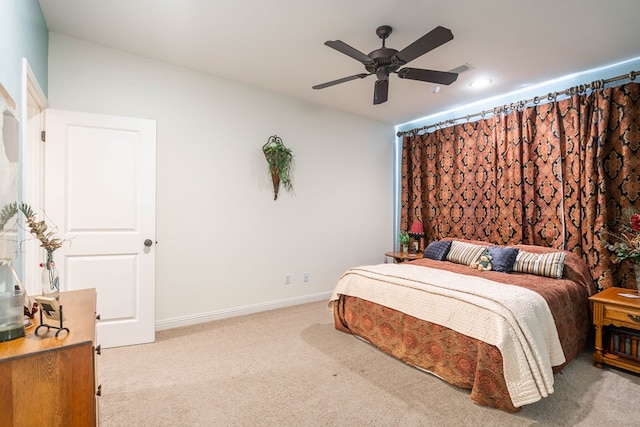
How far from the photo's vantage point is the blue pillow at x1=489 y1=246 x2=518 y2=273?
3.27 meters

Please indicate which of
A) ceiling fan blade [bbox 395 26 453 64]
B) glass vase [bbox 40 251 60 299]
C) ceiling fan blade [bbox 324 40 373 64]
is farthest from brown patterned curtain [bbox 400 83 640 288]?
glass vase [bbox 40 251 60 299]

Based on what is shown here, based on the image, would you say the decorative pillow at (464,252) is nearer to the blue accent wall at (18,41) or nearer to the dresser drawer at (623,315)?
the dresser drawer at (623,315)

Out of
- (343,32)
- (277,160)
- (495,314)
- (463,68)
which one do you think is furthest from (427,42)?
(277,160)

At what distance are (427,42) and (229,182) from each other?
2443 mm

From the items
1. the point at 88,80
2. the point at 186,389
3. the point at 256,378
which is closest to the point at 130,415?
the point at 186,389

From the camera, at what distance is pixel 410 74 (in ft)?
8.09

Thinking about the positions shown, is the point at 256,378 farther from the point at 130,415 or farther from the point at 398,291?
the point at 398,291

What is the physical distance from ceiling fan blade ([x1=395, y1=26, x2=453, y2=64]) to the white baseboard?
3.02m

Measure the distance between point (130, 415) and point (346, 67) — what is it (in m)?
3.25

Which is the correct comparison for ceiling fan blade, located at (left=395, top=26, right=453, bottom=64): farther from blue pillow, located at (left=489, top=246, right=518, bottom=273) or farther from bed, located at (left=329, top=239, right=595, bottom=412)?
blue pillow, located at (left=489, top=246, right=518, bottom=273)

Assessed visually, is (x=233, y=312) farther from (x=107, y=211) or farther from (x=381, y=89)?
(x=381, y=89)

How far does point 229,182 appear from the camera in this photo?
360 cm

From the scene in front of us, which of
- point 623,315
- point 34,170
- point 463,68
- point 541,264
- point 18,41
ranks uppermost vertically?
point 463,68

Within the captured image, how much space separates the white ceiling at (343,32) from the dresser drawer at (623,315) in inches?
85.2
